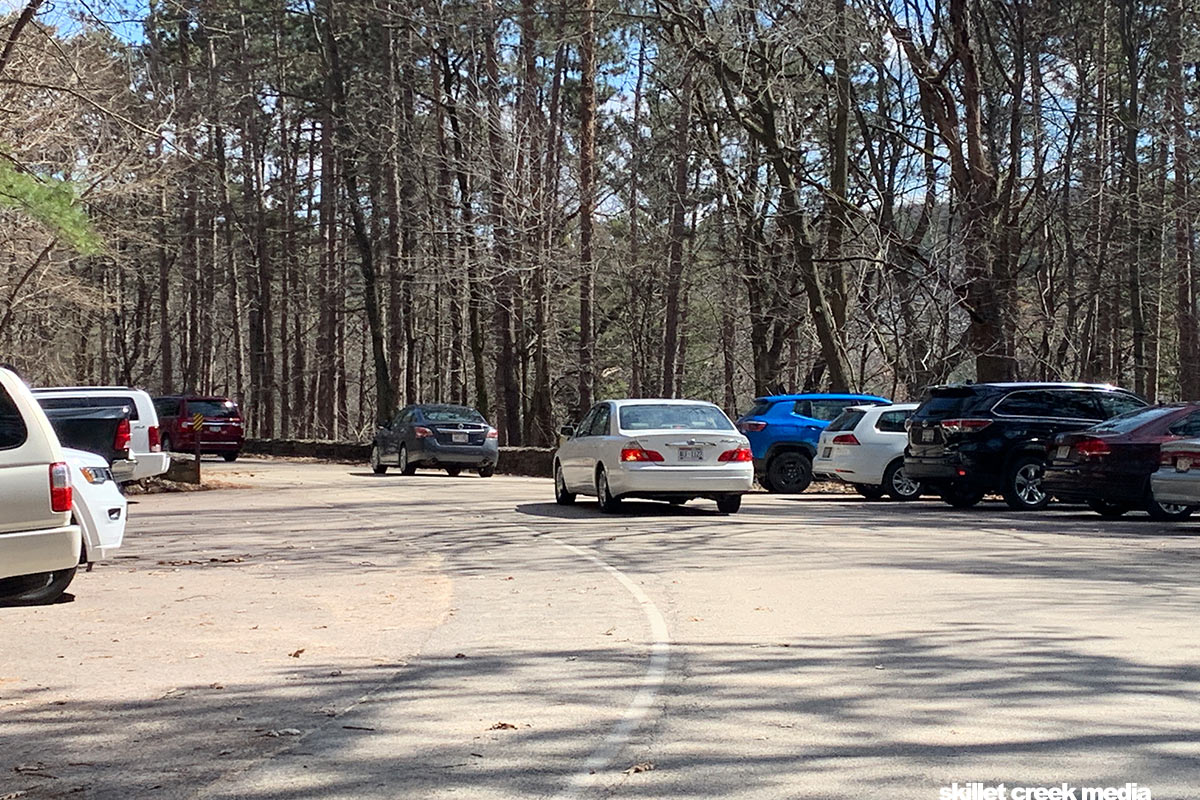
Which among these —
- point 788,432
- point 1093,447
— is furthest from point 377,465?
point 1093,447

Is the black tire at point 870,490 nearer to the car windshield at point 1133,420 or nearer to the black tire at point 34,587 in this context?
the car windshield at point 1133,420

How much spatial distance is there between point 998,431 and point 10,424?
49.7 feet

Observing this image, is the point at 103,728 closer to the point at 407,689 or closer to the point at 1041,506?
the point at 407,689

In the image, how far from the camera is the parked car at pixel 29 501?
27.1ft

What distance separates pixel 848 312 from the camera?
35.9 m

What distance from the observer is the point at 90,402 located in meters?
22.1

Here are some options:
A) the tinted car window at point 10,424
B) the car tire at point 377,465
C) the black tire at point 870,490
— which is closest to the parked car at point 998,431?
the black tire at point 870,490

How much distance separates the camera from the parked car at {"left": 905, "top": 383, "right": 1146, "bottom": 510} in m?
20.4

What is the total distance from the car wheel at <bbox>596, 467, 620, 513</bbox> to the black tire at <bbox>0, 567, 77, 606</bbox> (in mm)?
10903

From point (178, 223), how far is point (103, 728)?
56218mm

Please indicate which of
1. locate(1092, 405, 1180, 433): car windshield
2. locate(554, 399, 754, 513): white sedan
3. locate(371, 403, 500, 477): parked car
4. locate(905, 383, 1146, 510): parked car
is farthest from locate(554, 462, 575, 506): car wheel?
locate(371, 403, 500, 477): parked car

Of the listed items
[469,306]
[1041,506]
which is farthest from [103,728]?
[469,306]

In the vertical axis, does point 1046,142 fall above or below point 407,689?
above

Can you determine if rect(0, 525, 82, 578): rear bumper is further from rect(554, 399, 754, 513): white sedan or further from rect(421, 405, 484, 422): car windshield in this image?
rect(421, 405, 484, 422): car windshield
